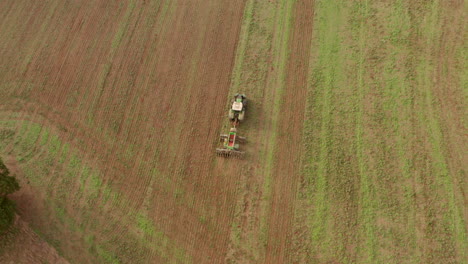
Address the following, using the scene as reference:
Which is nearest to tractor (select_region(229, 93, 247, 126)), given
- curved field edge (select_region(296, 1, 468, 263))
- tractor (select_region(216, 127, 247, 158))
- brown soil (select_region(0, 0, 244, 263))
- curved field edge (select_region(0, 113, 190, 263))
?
tractor (select_region(216, 127, 247, 158))

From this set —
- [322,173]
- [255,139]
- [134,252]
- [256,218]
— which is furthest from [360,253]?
[134,252]

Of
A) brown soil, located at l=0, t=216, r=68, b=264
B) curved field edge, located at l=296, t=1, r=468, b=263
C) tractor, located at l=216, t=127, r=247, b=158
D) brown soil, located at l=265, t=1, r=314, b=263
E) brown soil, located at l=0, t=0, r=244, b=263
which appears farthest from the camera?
tractor, located at l=216, t=127, r=247, b=158

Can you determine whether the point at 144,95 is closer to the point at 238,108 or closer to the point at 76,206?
the point at 238,108

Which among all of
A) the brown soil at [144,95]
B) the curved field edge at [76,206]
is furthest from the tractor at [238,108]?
the curved field edge at [76,206]

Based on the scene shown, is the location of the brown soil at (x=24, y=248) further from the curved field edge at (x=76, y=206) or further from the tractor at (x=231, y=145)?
the tractor at (x=231, y=145)

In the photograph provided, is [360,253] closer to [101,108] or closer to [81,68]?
[101,108]

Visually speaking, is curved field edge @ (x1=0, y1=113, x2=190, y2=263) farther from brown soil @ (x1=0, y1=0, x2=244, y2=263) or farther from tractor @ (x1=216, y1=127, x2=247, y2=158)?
tractor @ (x1=216, y1=127, x2=247, y2=158)

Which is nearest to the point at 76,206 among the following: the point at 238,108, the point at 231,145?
the point at 231,145
